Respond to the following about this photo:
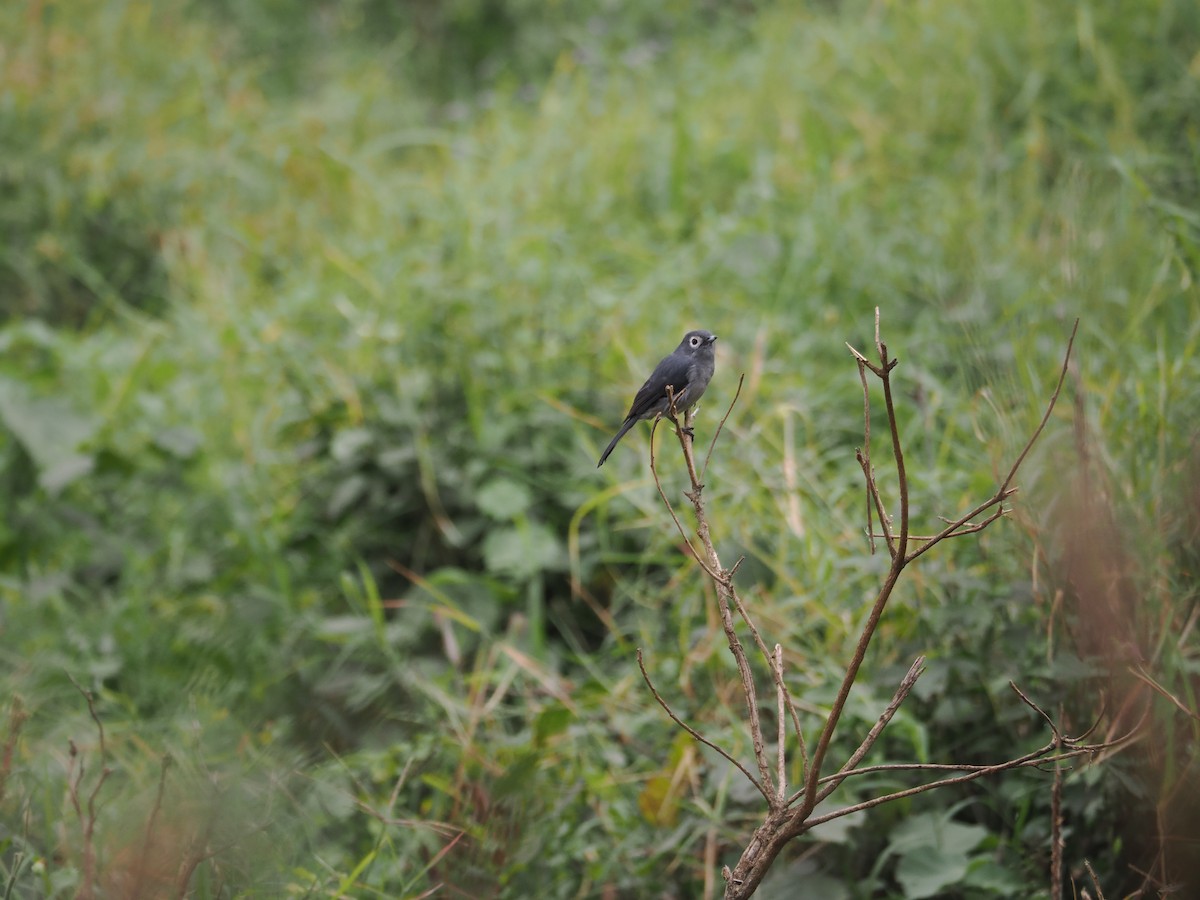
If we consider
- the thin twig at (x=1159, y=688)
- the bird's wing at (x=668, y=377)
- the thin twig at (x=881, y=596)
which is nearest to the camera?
the thin twig at (x=881, y=596)

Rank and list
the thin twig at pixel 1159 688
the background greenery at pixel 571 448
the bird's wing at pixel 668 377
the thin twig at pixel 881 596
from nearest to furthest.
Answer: the thin twig at pixel 881 596 → the thin twig at pixel 1159 688 → the bird's wing at pixel 668 377 → the background greenery at pixel 571 448

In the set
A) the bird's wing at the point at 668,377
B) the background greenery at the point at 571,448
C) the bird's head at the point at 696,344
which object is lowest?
the background greenery at the point at 571,448

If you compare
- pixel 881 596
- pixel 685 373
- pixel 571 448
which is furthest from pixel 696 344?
pixel 571 448

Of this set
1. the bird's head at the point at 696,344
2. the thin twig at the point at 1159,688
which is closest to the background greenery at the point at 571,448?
the thin twig at the point at 1159,688

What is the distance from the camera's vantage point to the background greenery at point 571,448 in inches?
81.2

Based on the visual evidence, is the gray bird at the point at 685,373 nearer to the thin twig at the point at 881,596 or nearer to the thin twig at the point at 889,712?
the thin twig at the point at 881,596

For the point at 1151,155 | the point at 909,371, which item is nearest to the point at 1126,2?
the point at 1151,155

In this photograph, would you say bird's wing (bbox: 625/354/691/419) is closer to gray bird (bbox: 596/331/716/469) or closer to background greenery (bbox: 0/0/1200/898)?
gray bird (bbox: 596/331/716/469)

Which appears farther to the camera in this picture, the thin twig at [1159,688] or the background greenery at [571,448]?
the background greenery at [571,448]

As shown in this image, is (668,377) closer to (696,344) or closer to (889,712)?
(696,344)

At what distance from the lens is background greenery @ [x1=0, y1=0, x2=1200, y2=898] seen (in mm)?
2062

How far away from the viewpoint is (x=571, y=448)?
10.9 ft

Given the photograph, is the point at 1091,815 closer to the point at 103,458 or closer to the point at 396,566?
the point at 396,566

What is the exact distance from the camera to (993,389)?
208 centimetres
